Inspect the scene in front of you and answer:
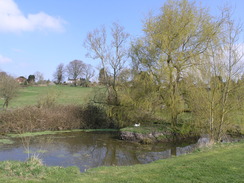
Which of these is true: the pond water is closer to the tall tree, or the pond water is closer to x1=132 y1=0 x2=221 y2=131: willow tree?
x1=132 y1=0 x2=221 y2=131: willow tree

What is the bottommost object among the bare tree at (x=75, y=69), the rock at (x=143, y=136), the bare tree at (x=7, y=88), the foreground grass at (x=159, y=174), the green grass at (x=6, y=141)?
the green grass at (x=6, y=141)

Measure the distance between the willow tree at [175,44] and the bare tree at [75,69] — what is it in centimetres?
5925

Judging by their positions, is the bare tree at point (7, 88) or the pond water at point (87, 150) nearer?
the pond water at point (87, 150)

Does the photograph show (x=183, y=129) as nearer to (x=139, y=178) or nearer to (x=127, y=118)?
(x=127, y=118)

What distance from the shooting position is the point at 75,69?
250 ft

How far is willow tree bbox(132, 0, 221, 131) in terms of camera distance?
17.8 metres

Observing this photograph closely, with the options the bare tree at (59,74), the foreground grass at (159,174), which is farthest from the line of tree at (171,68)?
the bare tree at (59,74)

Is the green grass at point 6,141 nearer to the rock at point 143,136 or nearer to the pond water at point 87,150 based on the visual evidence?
the pond water at point 87,150

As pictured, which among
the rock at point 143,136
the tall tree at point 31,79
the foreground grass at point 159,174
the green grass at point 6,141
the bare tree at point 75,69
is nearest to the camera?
the foreground grass at point 159,174

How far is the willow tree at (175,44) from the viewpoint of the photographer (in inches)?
701

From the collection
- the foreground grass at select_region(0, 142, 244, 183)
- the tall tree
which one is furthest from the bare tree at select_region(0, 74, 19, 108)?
the tall tree

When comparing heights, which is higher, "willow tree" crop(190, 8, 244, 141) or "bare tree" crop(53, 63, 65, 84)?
"bare tree" crop(53, 63, 65, 84)

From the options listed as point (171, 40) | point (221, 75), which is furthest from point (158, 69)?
point (221, 75)

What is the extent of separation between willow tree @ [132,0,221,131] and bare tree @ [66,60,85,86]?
5925 centimetres
